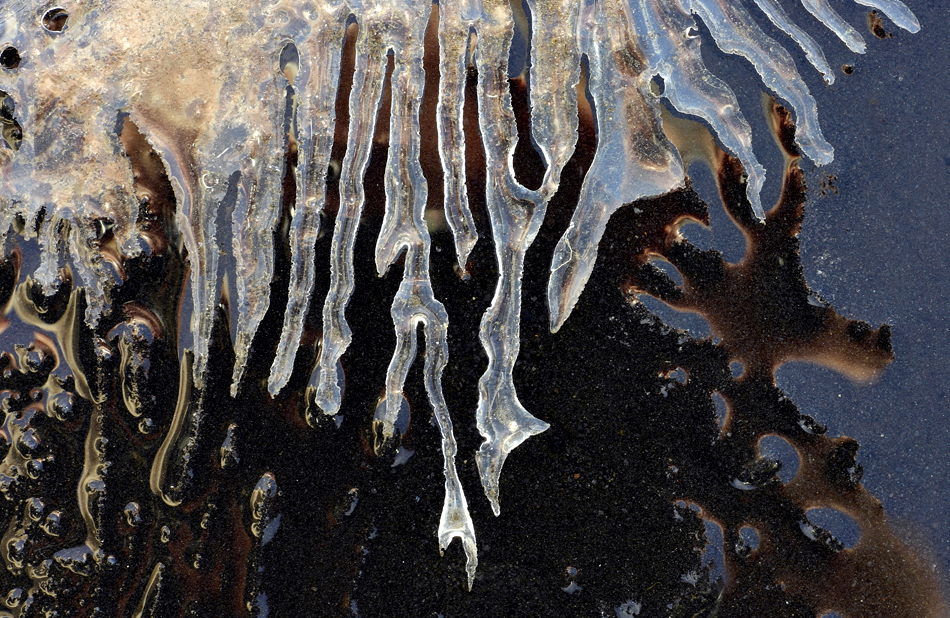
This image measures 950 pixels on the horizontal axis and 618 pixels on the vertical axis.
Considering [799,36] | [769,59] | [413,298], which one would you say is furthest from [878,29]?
[413,298]

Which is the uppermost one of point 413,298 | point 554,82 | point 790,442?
point 554,82

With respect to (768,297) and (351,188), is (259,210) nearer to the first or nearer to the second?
(351,188)

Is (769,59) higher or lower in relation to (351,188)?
higher

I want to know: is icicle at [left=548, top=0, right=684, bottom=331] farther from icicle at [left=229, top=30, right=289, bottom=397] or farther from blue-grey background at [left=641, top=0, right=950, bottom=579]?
icicle at [left=229, top=30, right=289, bottom=397]

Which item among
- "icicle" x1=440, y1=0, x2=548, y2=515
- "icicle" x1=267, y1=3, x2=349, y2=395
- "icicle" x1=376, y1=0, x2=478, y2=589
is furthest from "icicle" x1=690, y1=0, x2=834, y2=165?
"icicle" x1=267, y1=3, x2=349, y2=395

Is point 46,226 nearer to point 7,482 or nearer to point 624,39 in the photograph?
point 7,482
